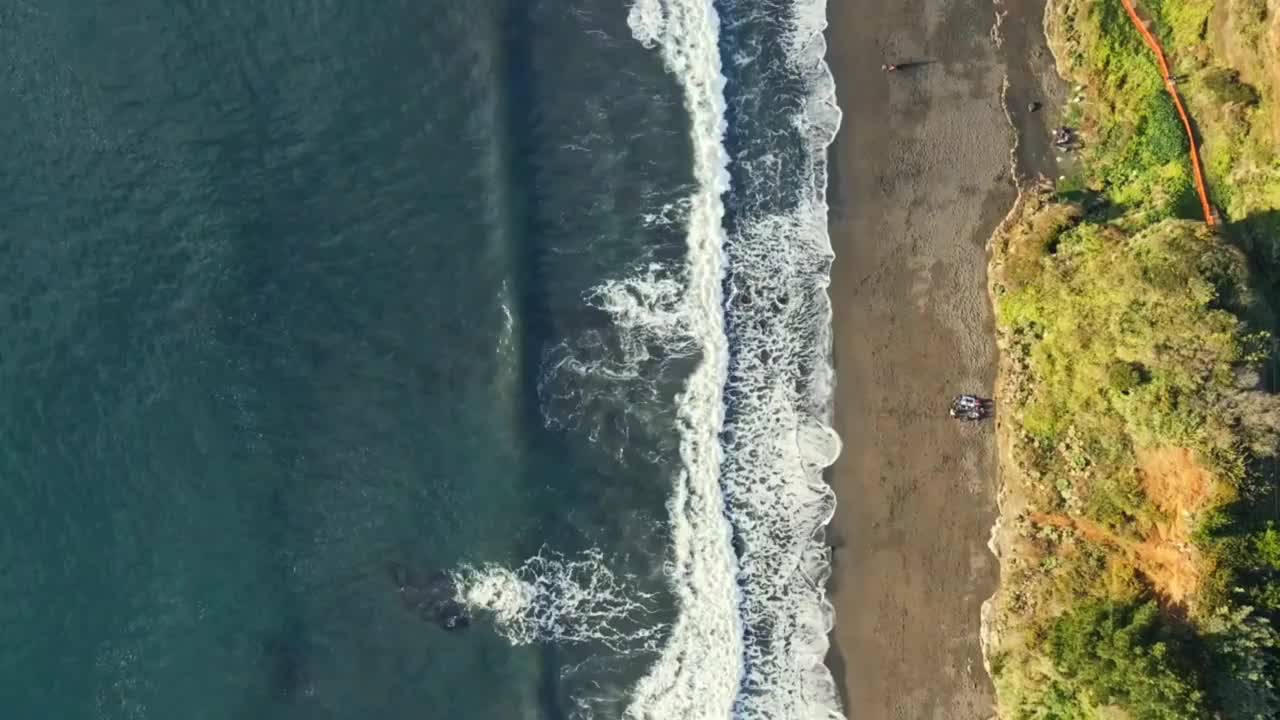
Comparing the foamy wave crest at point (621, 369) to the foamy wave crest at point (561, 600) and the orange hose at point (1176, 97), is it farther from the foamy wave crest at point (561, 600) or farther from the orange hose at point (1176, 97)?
the orange hose at point (1176, 97)

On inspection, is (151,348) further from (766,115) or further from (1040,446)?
(1040,446)

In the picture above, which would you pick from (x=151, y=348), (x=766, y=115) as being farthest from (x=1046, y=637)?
(x=151, y=348)

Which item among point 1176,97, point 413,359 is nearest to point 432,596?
point 413,359

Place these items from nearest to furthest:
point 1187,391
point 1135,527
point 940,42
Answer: point 1187,391 < point 1135,527 < point 940,42

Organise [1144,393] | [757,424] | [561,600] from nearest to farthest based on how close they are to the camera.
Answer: [1144,393] < [757,424] < [561,600]

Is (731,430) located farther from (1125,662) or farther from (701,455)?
(1125,662)

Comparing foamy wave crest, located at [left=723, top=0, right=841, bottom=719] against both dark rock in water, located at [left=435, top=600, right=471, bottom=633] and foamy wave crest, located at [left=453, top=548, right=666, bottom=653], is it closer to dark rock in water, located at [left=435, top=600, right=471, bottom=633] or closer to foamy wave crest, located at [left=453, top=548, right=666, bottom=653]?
foamy wave crest, located at [left=453, top=548, right=666, bottom=653]

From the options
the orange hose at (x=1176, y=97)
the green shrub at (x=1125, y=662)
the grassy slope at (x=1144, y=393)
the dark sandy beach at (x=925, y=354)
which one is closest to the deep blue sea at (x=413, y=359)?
the dark sandy beach at (x=925, y=354)
